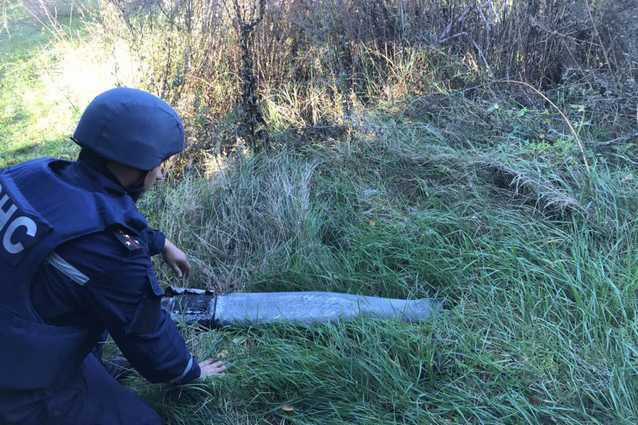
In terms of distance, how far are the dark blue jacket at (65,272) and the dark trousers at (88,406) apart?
0.09 meters

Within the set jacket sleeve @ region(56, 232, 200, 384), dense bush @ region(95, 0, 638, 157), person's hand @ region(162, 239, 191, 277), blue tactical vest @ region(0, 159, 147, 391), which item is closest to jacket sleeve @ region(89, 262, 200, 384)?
jacket sleeve @ region(56, 232, 200, 384)

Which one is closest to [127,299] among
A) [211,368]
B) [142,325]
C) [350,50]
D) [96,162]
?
[142,325]

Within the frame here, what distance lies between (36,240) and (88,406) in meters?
0.68

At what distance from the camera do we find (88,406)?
1.89m

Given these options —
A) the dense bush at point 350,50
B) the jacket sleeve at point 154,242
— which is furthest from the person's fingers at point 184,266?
the dense bush at point 350,50

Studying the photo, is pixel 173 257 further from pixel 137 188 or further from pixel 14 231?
pixel 14 231

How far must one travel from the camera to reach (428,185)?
3418 millimetres

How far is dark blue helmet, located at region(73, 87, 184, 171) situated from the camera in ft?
5.70

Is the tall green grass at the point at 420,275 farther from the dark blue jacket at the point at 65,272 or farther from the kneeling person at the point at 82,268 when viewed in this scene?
the dark blue jacket at the point at 65,272

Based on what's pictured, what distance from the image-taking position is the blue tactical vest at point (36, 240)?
1572 mm

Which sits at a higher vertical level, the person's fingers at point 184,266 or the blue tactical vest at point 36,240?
the blue tactical vest at point 36,240

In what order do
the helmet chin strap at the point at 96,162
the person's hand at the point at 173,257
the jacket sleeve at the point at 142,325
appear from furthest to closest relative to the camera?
the person's hand at the point at 173,257
the helmet chin strap at the point at 96,162
the jacket sleeve at the point at 142,325

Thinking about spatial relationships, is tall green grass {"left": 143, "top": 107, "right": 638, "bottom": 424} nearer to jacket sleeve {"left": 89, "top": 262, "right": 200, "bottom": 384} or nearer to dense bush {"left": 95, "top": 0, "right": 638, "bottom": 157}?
jacket sleeve {"left": 89, "top": 262, "right": 200, "bottom": 384}

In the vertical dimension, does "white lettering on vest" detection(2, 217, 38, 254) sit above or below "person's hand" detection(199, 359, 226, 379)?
above
